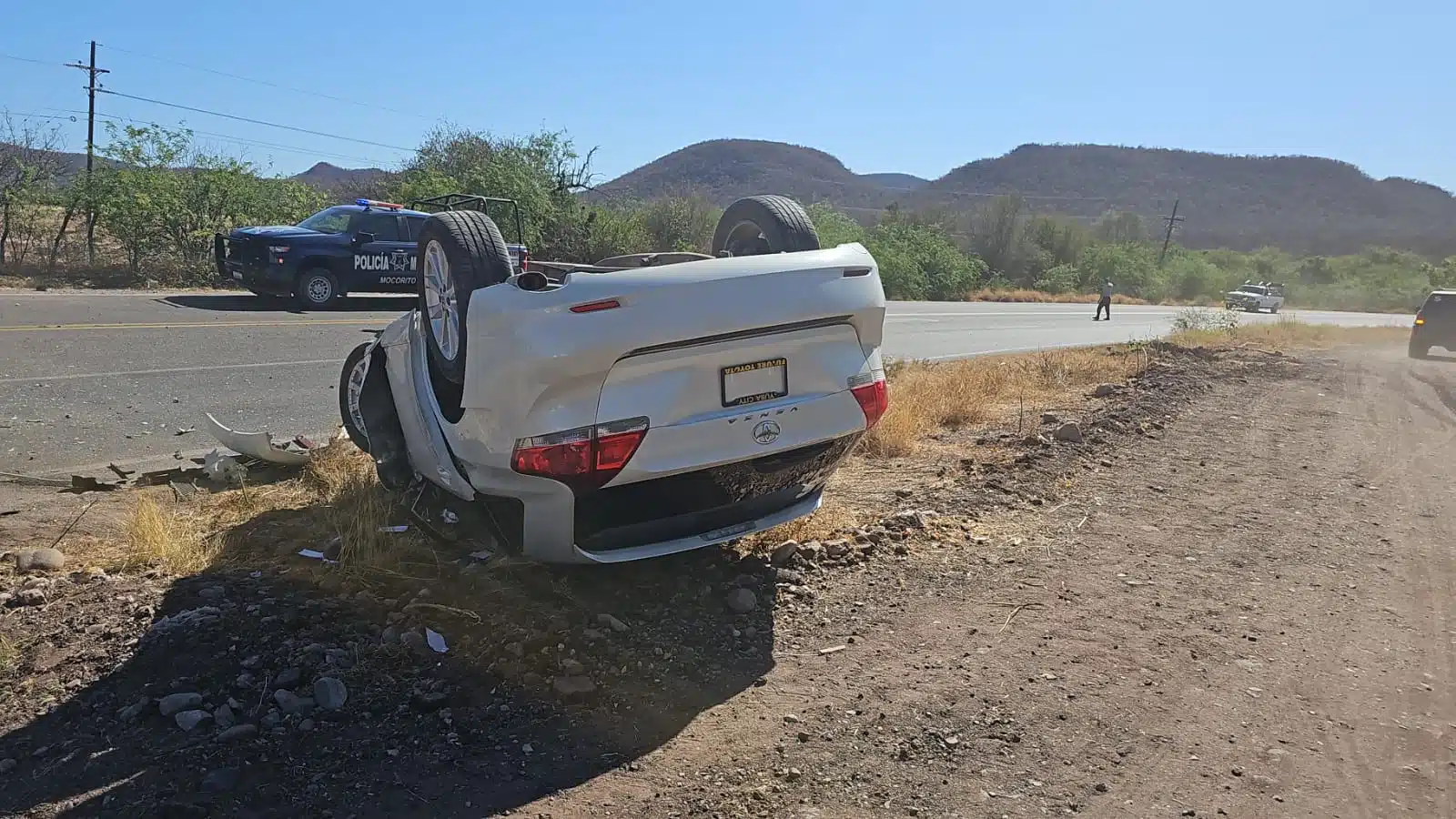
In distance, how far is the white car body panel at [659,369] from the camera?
361cm

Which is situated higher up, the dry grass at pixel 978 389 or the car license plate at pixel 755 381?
the car license plate at pixel 755 381

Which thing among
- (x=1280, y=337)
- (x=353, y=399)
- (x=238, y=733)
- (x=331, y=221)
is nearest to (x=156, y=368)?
(x=353, y=399)

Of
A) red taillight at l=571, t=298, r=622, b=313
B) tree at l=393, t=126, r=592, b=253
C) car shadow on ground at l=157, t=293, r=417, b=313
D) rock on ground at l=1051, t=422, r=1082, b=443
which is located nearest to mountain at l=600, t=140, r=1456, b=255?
tree at l=393, t=126, r=592, b=253

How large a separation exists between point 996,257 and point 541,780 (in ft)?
246

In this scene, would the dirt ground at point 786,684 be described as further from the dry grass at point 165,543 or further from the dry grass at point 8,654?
the dry grass at point 165,543

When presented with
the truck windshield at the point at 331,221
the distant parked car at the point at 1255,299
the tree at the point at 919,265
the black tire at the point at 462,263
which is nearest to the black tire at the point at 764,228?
the black tire at the point at 462,263

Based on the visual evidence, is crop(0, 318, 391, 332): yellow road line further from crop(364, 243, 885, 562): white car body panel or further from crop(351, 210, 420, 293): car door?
crop(364, 243, 885, 562): white car body panel

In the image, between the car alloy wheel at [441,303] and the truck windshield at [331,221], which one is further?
the truck windshield at [331,221]

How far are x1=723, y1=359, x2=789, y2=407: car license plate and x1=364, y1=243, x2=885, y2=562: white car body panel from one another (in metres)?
0.03

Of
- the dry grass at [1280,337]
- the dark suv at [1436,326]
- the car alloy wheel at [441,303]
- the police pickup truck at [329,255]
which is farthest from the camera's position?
the dark suv at [1436,326]

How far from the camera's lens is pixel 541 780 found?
3.04 metres

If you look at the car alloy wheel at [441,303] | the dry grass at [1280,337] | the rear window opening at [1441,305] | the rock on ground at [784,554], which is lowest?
the rock on ground at [784,554]

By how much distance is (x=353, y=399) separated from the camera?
5832 mm

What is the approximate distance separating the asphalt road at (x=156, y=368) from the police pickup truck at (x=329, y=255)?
0.46 meters
